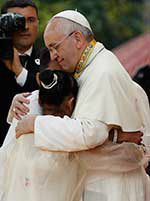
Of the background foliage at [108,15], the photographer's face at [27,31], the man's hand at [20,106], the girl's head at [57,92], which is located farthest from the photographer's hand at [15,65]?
the background foliage at [108,15]

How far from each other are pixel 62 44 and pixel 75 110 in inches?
16.4

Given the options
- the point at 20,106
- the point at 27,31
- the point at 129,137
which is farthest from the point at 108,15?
the point at 129,137

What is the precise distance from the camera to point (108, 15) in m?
24.5

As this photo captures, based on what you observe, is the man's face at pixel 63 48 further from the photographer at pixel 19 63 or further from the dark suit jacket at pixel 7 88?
the dark suit jacket at pixel 7 88

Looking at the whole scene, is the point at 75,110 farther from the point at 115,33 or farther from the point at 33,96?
the point at 115,33

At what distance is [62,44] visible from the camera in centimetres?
562

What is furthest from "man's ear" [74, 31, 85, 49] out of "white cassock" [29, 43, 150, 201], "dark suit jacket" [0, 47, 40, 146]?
"dark suit jacket" [0, 47, 40, 146]

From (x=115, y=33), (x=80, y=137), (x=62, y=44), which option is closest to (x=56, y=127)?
(x=80, y=137)

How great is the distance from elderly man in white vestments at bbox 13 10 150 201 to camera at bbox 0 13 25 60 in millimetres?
782

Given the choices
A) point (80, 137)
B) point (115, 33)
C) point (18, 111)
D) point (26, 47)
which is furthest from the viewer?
point (115, 33)

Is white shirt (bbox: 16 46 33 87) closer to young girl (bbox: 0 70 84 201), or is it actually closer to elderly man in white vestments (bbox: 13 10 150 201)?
young girl (bbox: 0 70 84 201)

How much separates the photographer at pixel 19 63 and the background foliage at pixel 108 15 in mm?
14373

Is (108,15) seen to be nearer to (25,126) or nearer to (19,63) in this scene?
(19,63)

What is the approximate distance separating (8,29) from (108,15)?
18.2 meters
